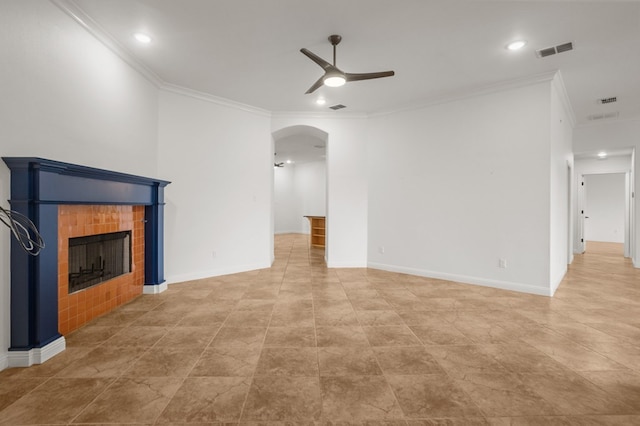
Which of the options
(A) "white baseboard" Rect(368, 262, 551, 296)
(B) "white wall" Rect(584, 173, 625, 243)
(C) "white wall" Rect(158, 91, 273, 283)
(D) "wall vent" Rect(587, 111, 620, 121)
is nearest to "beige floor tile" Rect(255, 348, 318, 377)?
(C) "white wall" Rect(158, 91, 273, 283)

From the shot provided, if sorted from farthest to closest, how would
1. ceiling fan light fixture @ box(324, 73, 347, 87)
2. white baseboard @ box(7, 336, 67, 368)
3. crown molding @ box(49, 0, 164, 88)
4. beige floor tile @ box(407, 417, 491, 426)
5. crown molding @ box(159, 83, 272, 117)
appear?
crown molding @ box(159, 83, 272, 117) → ceiling fan light fixture @ box(324, 73, 347, 87) → crown molding @ box(49, 0, 164, 88) → white baseboard @ box(7, 336, 67, 368) → beige floor tile @ box(407, 417, 491, 426)

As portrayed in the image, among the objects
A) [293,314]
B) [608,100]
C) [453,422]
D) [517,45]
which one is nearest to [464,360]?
[453,422]

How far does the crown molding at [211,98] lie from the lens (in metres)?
4.62

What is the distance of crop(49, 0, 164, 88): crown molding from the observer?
275 cm

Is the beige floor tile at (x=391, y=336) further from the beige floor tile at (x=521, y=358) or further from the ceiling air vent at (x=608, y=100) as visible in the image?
A: the ceiling air vent at (x=608, y=100)

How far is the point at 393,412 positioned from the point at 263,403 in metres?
0.77

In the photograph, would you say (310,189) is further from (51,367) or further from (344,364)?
(51,367)

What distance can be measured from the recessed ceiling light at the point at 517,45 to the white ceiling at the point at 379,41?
86 mm

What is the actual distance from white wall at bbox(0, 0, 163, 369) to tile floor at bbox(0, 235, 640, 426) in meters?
0.95

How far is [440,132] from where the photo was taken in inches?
201

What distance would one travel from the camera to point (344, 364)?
229cm

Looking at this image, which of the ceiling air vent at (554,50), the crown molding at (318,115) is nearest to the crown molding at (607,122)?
the ceiling air vent at (554,50)

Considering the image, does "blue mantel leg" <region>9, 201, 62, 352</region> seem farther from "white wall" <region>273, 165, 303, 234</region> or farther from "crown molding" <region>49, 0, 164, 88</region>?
"white wall" <region>273, 165, 303, 234</region>

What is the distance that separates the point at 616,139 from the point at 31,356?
977 cm
